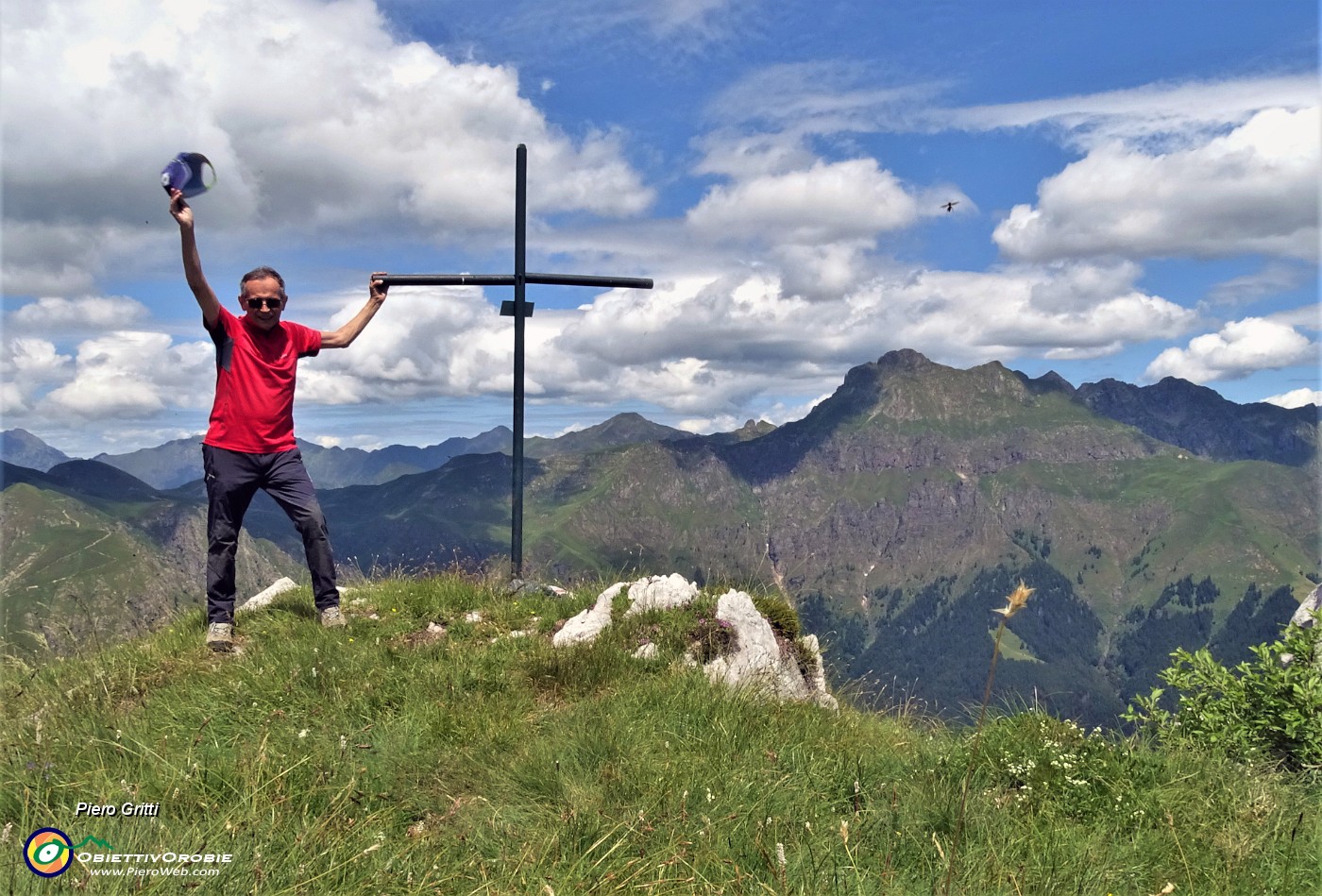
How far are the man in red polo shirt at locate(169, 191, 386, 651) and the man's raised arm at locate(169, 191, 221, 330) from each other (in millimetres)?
15

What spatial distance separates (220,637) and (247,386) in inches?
110

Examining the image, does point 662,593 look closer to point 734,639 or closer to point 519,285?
point 734,639

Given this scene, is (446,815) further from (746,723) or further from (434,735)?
(746,723)

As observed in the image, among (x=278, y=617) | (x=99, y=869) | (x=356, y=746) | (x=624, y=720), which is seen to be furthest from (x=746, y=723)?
(x=278, y=617)

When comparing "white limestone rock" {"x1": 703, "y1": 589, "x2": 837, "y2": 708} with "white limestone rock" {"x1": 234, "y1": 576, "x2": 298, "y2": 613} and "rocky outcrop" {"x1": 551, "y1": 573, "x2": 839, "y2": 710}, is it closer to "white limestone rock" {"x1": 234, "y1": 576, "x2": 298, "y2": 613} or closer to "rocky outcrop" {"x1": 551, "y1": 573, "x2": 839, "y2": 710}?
"rocky outcrop" {"x1": 551, "y1": 573, "x2": 839, "y2": 710}

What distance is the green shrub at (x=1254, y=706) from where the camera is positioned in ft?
20.2

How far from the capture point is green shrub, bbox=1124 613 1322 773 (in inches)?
243

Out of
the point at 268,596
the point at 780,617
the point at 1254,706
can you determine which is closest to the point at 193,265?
the point at 268,596

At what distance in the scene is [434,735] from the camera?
597 centimetres

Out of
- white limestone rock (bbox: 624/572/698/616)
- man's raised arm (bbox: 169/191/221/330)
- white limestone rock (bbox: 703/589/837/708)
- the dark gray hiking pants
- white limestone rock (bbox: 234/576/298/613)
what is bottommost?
white limestone rock (bbox: 703/589/837/708)

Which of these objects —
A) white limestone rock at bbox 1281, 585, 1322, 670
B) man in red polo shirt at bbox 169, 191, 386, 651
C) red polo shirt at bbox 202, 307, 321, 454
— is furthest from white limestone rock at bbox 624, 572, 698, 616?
white limestone rock at bbox 1281, 585, 1322, 670

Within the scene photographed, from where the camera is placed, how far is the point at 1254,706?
263 inches

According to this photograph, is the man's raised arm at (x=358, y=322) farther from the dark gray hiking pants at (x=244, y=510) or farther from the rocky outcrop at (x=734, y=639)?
the rocky outcrop at (x=734, y=639)

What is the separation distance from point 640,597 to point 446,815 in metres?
5.37
